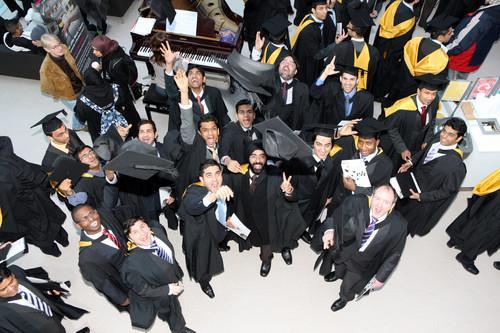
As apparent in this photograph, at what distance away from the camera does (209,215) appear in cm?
383

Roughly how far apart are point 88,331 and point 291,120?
10.5 ft

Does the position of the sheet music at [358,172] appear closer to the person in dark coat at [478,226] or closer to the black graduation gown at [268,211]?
the black graduation gown at [268,211]

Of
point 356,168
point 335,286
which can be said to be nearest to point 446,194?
point 356,168

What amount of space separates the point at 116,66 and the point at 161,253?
2789mm

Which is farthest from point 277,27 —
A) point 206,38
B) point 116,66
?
point 116,66

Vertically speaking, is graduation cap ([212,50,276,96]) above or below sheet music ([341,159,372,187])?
above

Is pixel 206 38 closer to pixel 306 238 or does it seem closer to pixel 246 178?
pixel 246 178

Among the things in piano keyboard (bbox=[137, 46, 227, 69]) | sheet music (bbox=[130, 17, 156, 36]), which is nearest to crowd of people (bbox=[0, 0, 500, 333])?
sheet music (bbox=[130, 17, 156, 36])

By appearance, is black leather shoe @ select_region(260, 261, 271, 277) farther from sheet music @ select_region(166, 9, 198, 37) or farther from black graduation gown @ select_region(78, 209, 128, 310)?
sheet music @ select_region(166, 9, 198, 37)

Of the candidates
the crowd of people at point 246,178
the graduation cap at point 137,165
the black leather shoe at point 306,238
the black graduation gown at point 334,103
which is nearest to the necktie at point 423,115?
the crowd of people at point 246,178

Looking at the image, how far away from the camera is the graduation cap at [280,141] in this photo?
11.6 feet

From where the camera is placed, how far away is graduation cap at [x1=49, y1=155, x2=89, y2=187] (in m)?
3.71

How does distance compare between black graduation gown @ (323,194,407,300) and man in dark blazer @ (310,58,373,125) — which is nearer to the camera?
black graduation gown @ (323,194,407,300)

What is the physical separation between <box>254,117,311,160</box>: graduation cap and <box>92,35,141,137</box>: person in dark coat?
231 centimetres
